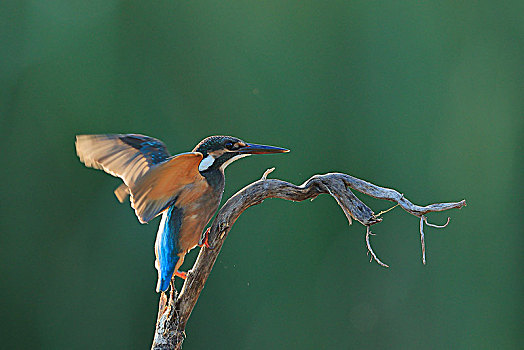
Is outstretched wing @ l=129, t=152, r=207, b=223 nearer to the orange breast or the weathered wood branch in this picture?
the orange breast

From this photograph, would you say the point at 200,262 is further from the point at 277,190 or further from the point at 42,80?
the point at 42,80

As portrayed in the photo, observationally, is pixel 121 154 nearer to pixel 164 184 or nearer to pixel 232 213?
pixel 164 184

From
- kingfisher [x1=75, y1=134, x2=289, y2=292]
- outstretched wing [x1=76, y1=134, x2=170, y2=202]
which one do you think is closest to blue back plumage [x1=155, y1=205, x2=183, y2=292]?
kingfisher [x1=75, y1=134, x2=289, y2=292]

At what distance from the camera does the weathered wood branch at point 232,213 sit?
3.14ft

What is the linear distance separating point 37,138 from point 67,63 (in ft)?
0.89

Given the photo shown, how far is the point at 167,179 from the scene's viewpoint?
0.92 metres

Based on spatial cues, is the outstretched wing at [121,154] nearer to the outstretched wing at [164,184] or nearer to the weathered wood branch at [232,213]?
the outstretched wing at [164,184]

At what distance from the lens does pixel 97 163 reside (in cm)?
90

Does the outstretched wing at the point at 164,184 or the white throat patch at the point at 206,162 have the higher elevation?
the white throat patch at the point at 206,162

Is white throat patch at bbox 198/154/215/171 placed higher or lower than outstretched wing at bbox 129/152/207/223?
higher

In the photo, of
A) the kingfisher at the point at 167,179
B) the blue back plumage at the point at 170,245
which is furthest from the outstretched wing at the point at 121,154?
the blue back plumage at the point at 170,245

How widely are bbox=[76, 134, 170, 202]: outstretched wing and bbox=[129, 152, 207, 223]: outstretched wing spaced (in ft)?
0.06

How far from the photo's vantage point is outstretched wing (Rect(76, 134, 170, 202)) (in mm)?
894

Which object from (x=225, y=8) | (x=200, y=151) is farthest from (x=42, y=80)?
(x=200, y=151)
